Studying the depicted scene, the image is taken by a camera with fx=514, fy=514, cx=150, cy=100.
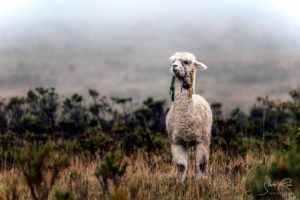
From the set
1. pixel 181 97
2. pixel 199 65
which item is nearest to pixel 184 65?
pixel 199 65

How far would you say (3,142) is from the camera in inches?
559

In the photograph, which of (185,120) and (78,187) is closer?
(78,187)

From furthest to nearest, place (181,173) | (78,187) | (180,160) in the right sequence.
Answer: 1. (181,173)
2. (180,160)
3. (78,187)

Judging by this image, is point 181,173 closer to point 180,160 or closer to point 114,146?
point 180,160

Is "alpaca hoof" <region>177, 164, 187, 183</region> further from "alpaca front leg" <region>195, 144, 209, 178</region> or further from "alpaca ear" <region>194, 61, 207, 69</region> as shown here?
"alpaca ear" <region>194, 61, 207, 69</region>

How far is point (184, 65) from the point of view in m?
7.62

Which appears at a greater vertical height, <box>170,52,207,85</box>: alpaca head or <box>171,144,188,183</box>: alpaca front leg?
<box>170,52,207,85</box>: alpaca head

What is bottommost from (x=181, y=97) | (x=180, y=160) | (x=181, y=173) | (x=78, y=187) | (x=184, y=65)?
(x=78, y=187)

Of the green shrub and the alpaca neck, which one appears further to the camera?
the alpaca neck

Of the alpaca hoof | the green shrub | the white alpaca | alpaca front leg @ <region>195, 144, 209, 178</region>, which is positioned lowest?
the green shrub

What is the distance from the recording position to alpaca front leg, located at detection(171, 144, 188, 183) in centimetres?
757

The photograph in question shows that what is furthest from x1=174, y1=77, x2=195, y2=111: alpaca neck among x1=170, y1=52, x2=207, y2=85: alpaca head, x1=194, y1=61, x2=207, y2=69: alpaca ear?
x1=194, y1=61, x2=207, y2=69: alpaca ear

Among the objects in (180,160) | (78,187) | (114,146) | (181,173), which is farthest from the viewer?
(114,146)

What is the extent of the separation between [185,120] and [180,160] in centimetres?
59
